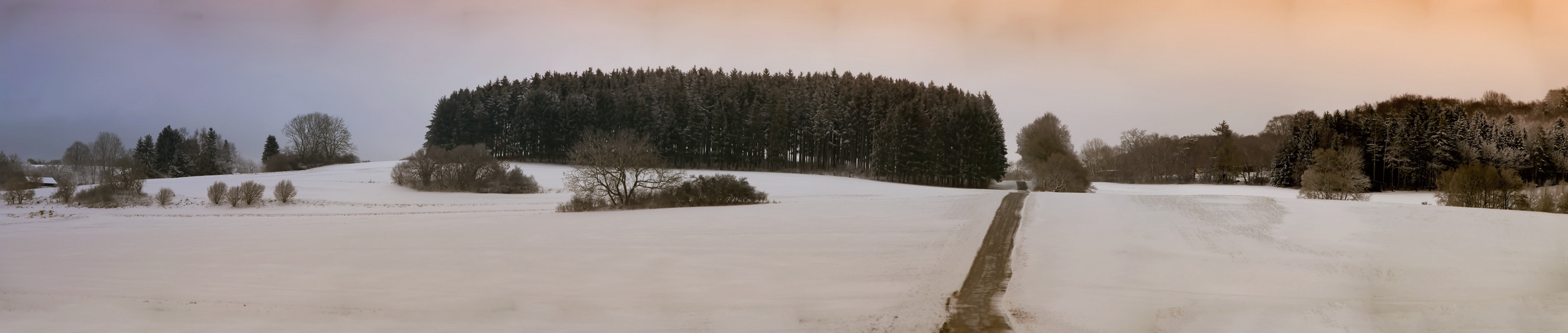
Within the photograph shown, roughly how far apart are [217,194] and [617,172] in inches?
932

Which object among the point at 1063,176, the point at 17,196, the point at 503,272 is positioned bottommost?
the point at 503,272

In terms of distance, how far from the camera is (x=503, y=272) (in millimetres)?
16156

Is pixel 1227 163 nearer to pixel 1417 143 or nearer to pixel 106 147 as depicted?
pixel 1417 143

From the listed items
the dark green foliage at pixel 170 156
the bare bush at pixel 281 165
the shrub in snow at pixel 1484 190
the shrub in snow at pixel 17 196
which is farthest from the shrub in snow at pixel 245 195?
the shrub in snow at pixel 1484 190

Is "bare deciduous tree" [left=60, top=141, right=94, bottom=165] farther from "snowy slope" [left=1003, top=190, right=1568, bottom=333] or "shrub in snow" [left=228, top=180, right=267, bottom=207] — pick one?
"snowy slope" [left=1003, top=190, right=1568, bottom=333]

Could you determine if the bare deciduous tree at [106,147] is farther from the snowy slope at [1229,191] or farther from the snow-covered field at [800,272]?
the snowy slope at [1229,191]

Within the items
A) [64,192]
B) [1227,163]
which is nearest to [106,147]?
[64,192]

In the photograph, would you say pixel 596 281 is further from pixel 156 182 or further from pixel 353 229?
pixel 156 182

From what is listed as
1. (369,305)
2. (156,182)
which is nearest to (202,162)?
(156,182)

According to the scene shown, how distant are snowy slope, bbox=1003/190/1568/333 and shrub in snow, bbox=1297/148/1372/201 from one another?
59.9 ft

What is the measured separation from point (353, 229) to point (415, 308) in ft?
43.7

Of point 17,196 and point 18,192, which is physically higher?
point 18,192

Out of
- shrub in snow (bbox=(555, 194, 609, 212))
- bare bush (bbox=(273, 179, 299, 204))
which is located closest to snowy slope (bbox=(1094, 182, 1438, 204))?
shrub in snow (bbox=(555, 194, 609, 212))

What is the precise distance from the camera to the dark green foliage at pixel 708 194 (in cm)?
3375
